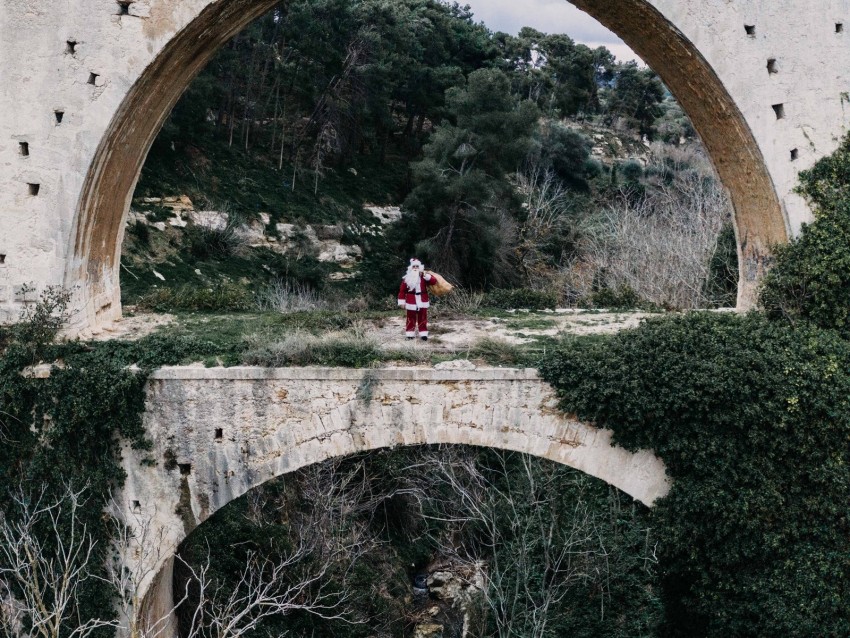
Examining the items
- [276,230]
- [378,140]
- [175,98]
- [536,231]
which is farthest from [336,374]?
[378,140]

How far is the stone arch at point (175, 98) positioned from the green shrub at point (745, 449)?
2.12 metres

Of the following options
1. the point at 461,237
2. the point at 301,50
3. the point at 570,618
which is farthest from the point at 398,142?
the point at 570,618

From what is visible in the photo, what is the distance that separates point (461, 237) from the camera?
23891mm

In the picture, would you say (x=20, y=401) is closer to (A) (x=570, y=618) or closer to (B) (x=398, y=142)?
(A) (x=570, y=618)

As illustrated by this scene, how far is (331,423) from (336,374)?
1.85 feet

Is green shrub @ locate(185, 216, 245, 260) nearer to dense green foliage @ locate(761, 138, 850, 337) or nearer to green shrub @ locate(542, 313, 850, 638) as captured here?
green shrub @ locate(542, 313, 850, 638)

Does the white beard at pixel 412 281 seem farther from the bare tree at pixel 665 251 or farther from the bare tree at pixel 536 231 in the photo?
the bare tree at pixel 536 231

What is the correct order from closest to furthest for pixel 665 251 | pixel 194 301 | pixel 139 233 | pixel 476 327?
pixel 476 327, pixel 194 301, pixel 665 251, pixel 139 233

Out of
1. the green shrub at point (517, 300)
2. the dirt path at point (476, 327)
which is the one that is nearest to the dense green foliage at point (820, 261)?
the dirt path at point (476, 327)

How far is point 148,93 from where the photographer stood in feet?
30.3

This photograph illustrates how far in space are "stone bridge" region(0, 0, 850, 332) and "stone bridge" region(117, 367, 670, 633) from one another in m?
2.03

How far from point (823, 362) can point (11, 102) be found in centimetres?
964

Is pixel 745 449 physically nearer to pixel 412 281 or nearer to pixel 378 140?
pixel 412 281

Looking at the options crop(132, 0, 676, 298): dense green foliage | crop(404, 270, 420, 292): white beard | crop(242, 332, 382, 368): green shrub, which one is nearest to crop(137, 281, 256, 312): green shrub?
crop(242, 332, 382, 368): green shrub
